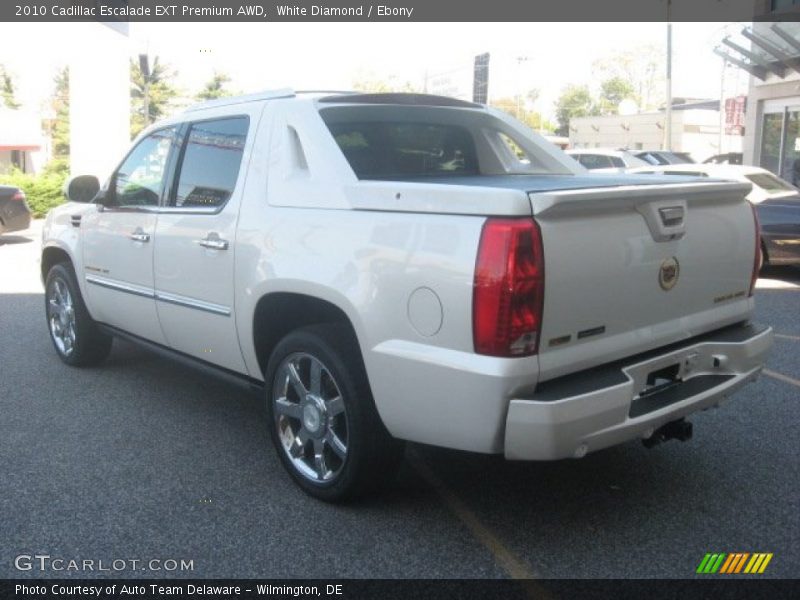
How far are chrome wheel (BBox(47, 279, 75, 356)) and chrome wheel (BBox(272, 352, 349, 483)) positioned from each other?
2.84 metres

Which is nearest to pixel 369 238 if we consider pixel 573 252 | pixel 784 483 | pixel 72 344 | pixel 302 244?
pixel 302 244

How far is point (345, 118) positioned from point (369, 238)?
110 centimetres

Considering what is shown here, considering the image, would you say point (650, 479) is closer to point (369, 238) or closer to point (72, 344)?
point (369, 238)

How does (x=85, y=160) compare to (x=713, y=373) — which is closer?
(x=713, y=373)

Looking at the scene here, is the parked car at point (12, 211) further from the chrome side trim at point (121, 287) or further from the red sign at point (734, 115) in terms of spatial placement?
the red sign at point (734, 115)

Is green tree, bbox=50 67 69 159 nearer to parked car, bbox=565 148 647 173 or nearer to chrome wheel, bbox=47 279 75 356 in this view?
parked car, bbox=565 148 647 173

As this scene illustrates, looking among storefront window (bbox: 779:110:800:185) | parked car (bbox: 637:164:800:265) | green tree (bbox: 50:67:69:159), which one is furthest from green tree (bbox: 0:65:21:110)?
parked car (bbox: 637:164:800:265)

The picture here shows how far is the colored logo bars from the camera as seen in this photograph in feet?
11.0

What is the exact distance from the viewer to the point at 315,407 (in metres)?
3.93

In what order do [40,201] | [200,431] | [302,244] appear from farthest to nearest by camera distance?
[40,201], [200,431], [302,244]

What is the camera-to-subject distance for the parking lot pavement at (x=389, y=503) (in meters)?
3.47

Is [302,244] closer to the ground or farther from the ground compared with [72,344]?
farther from the ground
